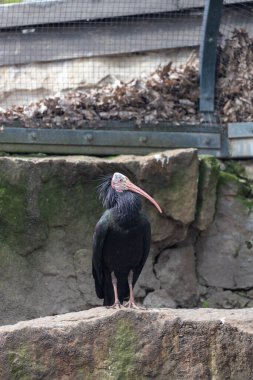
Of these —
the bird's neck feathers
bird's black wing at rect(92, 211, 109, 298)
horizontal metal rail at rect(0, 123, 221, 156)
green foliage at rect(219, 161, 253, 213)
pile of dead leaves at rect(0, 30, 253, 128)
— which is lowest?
bird's black wing at rect(92, 211, 109, 298)

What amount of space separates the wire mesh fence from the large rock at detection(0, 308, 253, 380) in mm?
2969

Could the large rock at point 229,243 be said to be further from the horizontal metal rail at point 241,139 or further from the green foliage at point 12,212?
the green foliage at point 12,212

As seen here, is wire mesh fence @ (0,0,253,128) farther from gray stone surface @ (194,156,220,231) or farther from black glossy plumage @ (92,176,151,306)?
black glossy plumage @ (92,176,151,306)

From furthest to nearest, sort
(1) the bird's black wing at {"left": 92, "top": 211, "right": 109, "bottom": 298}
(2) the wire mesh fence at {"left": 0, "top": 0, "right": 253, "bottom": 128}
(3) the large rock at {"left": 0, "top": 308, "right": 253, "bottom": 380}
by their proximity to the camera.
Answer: (2) the wire mesh fence at {"left": 0, "top": 0, "right": 253, "bottom": 128} < (1) the bird's black wing at {"left": 92, "top": 211, "right": 109, "bottom": 298} < (3) the large rock at {"left": 0, "top": 308, "right": 253, "bottom": 380}

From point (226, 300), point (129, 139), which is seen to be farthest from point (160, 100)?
point (226, 300)

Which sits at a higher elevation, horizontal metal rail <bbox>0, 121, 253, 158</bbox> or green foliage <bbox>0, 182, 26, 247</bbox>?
horizontal metal rail <bbox>0, 121, 253, 158</bbox>

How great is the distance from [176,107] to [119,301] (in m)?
2.19

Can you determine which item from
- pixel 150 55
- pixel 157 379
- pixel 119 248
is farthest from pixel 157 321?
pixel 150 55

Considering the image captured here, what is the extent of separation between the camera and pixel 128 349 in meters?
5.57

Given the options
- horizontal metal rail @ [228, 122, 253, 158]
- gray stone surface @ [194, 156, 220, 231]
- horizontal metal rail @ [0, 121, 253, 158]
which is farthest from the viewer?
horizontal metal rail @ [228, 122, 253, 158]

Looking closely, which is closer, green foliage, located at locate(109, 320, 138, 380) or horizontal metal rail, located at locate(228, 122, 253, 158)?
green foliage, located at locate(109, 320, 138, 380)

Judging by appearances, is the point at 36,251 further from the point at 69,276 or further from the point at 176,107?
the point at 176,107

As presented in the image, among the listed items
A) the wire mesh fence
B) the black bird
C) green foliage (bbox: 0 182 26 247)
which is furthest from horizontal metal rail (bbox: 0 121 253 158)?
the black bird

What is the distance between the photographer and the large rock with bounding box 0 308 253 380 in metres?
5.50
